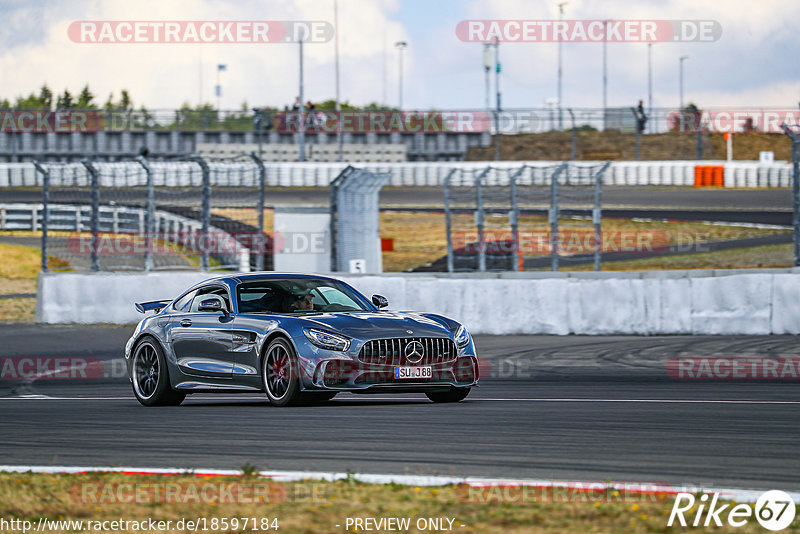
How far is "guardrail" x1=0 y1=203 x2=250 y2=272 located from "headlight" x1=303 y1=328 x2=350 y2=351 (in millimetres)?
8620

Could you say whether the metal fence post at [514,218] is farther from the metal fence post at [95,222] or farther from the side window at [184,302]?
the side window at [184,302]

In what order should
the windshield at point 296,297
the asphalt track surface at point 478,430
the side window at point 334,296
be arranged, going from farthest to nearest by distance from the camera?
the side window at point 334,296
the windshield at point 296,297
the asphalt track surface at point 478,430

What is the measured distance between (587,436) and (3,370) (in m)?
8.90

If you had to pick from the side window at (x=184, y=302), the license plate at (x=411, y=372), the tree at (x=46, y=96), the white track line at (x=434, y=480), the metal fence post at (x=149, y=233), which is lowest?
the white track line at (x=434, y=480)

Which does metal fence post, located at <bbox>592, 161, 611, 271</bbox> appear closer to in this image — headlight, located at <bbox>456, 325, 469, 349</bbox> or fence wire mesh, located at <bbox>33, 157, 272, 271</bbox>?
fence wire mesh, located at <bbox>33, 157, 272, 271</bbox>

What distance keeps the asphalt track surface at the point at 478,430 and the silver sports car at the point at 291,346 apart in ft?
0.69

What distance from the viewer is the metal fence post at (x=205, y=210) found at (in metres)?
17.7

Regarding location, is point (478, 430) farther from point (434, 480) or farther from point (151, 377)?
point (151, 377)

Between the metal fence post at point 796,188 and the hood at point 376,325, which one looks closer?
the hood at point 376,325

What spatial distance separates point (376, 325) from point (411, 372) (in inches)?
19.1

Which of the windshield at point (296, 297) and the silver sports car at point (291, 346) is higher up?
Answer: the windshield at point (296, 297)

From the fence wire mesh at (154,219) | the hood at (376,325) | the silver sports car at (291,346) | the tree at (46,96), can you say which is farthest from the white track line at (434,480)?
the tree at (46,96)

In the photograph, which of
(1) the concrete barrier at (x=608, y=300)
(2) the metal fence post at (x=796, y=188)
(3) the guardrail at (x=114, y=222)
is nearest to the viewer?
(1) the concrete barrier at (x=608, y=300)

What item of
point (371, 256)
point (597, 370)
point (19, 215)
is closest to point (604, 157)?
point (19, 215)
